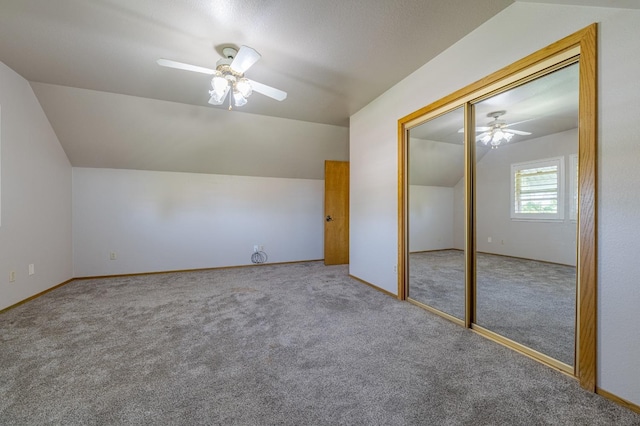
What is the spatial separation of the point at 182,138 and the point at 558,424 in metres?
4.91

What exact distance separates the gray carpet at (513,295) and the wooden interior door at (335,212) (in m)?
2.26

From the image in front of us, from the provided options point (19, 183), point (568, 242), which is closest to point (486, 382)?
point (568, 242)

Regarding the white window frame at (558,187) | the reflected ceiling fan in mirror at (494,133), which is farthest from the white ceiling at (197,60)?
the white window frame at (558,187)

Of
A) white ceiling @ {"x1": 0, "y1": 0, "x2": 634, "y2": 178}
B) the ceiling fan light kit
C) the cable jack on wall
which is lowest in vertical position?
the cable jack on wall

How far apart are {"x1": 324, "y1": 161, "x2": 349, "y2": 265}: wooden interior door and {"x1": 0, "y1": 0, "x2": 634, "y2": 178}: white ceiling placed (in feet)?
3.24

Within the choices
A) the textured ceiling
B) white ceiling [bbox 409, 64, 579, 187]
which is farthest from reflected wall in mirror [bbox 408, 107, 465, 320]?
the textured ceiling

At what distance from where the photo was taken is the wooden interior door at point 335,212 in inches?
202

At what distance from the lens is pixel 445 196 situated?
2.86 meters

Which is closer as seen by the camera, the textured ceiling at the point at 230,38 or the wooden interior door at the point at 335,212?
the textured ceiling at the point at 230,38

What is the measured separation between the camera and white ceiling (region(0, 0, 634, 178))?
1.91 meters

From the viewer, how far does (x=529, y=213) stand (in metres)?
2.28

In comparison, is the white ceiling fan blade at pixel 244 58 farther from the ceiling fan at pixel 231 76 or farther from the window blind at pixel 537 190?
the window blind at pixel 537 190

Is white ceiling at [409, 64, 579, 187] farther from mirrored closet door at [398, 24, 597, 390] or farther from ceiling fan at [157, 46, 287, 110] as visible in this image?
ceiling fan at [157, 46, 287, 110]

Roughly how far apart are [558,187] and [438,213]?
3.80 feet
